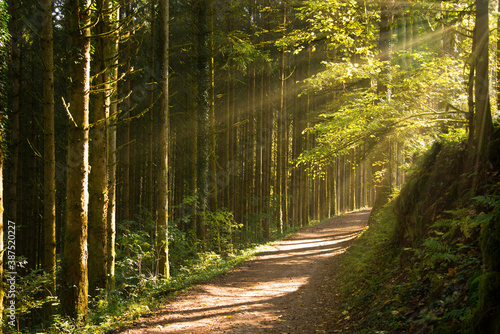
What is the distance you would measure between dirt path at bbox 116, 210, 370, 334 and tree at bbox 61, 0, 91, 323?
1.23 meters

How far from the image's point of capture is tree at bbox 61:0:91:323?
224 inches

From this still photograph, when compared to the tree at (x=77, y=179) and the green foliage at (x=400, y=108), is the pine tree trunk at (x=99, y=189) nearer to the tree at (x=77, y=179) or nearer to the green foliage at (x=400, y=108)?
the tree at (x=77, y=179)

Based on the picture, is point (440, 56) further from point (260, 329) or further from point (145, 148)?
point (145, 148)

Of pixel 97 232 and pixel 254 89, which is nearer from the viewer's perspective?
pixel 97 232

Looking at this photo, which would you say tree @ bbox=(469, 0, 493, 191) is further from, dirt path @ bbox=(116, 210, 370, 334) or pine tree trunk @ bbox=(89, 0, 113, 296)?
pine tree trunk @ bbox=(89, 0, 113, 296)

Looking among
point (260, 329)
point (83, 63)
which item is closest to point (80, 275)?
point (260, 329)

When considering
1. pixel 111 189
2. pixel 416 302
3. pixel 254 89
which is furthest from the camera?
pixel 254 89

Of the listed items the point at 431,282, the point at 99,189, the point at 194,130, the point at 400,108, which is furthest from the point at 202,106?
the point at 431,282

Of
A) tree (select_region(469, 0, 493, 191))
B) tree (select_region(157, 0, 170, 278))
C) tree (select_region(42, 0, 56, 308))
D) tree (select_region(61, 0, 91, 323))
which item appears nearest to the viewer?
tree (select_region(469, 0, 493, 191))

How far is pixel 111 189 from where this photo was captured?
364 inches

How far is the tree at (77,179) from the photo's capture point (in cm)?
569

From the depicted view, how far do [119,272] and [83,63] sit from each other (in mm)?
7767

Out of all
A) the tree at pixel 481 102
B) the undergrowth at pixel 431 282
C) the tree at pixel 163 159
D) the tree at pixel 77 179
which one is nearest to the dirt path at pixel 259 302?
the undergrowth at pixel 431 282

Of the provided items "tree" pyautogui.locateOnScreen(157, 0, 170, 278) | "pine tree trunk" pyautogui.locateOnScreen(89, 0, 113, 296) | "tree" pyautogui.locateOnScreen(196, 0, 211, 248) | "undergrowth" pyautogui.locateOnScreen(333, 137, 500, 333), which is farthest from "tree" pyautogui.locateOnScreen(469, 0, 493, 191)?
"tree" pyautogui.locateOnScreen(196, 0, 211, 248)
